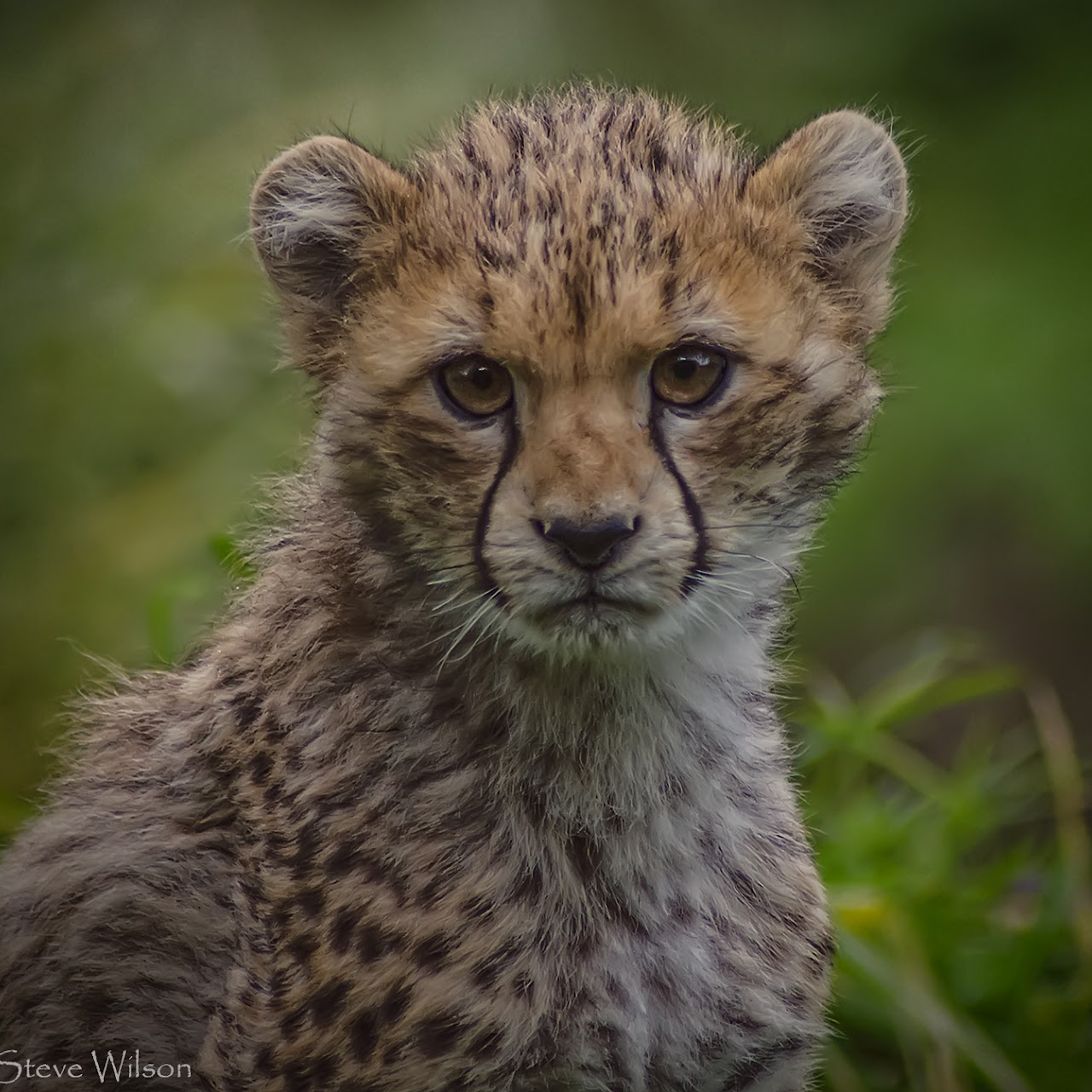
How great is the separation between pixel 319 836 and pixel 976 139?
5.73 m

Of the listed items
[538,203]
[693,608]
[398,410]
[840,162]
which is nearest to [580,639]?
[693,608]

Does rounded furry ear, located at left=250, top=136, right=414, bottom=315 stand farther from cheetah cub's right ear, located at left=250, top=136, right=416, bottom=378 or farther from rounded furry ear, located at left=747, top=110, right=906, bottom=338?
rounded furry ear, located at left=747, top=110, right=906, bottom=338

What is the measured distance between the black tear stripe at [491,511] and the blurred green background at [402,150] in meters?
1.30

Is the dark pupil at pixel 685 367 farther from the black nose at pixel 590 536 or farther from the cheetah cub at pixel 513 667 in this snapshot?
the black nose at pixel 590 536

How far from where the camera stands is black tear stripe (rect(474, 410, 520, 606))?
8.81 feet

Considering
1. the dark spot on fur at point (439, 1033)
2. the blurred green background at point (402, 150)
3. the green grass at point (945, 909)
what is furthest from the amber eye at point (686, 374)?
the green grass at point (945, 909)

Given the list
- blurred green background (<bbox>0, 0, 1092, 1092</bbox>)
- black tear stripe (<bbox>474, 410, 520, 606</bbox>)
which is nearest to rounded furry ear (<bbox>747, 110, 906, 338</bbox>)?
black tear stripe (<bbox>474, 410, 520, 606</bbox>)

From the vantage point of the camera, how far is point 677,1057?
2922 millimetres

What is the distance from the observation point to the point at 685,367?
8.95 ft

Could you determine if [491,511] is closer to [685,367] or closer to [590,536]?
[590,536]

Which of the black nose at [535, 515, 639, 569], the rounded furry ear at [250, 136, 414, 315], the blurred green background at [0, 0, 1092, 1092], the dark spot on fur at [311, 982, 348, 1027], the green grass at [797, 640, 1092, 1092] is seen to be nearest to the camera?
the black nose at [535, 515, 639, 569]

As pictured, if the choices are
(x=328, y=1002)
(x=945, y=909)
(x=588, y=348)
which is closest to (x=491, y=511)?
(x=588, y=348)

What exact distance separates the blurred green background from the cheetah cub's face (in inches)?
40.6

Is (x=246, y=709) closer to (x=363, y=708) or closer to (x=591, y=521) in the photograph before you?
(x=363, y=708)
